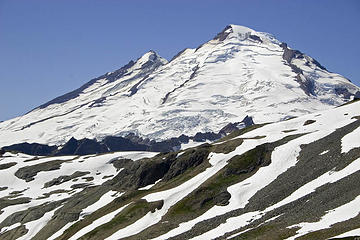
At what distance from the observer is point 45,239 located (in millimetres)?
105938

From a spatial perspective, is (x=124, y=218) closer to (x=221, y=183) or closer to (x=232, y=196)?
(x=221, y=183)

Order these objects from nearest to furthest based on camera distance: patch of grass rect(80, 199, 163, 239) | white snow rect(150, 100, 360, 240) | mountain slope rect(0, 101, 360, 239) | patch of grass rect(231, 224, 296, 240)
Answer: patch of grass rect(231, 224, 296, 240), mountain slope rect(0, 101, 360, 239), white snow rect(150, 100, 360, 240), patch of grass rect(80, 199, 163, 239)

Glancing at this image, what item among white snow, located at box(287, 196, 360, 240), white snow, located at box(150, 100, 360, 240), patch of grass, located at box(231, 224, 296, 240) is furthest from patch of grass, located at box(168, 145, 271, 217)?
white snow, located at box(287, 196, 360, 240)

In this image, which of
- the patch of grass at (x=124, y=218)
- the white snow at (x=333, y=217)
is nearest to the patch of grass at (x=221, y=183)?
the patch of grass at (x=124, y=218)

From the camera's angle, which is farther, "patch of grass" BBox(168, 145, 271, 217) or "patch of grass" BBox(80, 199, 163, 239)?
"patch of grass" BBox(80, 199, 163, 239)

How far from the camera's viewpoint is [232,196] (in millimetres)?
83875

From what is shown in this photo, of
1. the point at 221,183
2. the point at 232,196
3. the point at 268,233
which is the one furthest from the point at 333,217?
the point at 221,183

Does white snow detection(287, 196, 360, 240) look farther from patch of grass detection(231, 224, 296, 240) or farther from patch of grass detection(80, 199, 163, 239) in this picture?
patch of grass detection(80, 199, 163, 239)

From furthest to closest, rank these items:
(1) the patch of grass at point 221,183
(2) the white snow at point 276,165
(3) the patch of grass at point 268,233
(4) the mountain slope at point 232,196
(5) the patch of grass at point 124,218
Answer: (5) the patch of grass at point 124,218
(1) the patch of grass at point 221,183
(2) the white snow at point 276,165
(4) the mountain slope at point 232,196
(3) the patch of grass at point 268,233

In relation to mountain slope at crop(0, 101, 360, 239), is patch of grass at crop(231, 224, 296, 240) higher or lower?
lower

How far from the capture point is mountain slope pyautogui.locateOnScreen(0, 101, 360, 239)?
6338 centimetres

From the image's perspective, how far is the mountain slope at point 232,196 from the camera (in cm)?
6338

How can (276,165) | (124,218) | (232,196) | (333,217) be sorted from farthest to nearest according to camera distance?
(276,165), (124,218), (232,196), (333,217)

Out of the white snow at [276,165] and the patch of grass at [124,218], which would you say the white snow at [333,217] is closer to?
the white snow at [276,165]
